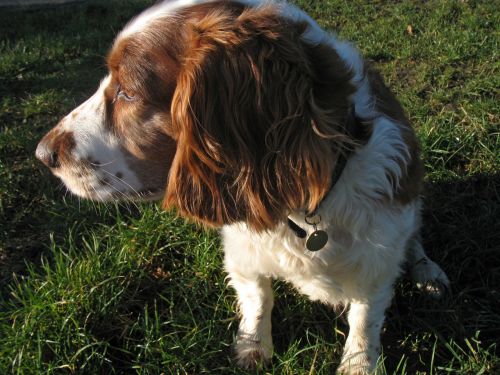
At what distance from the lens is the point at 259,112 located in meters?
1.76

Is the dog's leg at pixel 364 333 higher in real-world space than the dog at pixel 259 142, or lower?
lower

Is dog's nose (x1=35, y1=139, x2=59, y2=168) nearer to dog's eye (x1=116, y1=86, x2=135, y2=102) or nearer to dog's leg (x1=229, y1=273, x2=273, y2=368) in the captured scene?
dog's eye (x1=116, y1=86, x2=135, y2=102)

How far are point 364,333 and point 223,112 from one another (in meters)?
1.37

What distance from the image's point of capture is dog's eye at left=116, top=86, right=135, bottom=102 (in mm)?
1967

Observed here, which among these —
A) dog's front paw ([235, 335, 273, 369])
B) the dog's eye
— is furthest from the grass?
the dog's eye

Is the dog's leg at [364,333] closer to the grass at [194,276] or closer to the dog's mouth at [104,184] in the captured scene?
the grass at [194,276]

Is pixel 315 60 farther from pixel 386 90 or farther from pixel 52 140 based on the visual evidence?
pixel 52 140

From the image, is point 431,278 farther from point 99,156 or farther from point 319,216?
point 99,156

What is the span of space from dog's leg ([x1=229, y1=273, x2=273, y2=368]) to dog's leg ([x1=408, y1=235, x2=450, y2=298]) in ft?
2.65

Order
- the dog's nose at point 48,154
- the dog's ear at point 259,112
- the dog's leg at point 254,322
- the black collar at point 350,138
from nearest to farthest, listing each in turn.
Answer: the dog's ear at point 259,112 < the black collar at point 350,138 < the dog's nose at point 48,154 < the dog's leg at point 254,322

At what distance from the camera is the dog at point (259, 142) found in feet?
5.76

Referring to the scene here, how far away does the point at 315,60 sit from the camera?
1836mm

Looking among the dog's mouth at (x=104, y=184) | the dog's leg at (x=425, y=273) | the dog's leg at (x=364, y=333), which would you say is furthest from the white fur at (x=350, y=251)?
the dog's mouth at (x=104, y=184)

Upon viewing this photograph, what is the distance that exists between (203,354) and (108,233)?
1.01 meters
